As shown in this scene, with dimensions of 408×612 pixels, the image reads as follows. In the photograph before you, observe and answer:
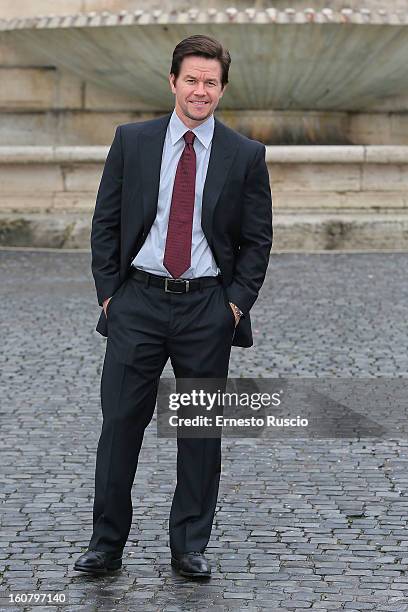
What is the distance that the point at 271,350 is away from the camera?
9.35 metres

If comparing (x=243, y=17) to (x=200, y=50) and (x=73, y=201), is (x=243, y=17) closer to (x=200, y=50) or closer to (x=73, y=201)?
(x=73, y=201)

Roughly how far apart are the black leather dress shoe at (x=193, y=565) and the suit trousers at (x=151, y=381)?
3 centimetres

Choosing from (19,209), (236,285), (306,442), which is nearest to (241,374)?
(306,442)

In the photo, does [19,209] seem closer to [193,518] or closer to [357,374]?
[357,374]

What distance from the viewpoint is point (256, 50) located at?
14.6m

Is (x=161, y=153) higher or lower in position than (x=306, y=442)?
higher

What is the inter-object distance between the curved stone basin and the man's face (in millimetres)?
9464

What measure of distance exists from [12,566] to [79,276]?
7.57 metres

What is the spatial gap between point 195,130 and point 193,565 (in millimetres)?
1375

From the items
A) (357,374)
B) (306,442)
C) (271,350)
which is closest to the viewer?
(306,442)

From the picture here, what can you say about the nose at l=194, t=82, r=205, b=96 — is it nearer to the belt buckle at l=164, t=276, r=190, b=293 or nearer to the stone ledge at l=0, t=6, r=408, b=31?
the belt buckle at l=164, t=276, r=190, b=293

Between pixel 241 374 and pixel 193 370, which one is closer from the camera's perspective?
pixel 193 370

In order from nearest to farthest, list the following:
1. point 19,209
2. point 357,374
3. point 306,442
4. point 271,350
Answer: point 306,442, point 357,374, point 271,350, point 19,209

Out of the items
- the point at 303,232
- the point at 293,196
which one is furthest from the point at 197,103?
the point at 293,196
